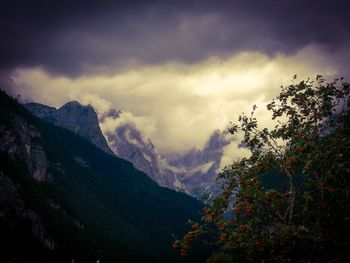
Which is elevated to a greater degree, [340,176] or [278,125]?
[278,125]

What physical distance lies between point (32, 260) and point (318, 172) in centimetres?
16842

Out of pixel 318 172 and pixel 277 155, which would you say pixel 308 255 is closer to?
pixel 318 172

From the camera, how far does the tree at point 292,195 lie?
1262 centimetres

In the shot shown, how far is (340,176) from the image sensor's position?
13.4 meters

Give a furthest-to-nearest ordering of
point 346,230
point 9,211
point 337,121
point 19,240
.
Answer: point 9,211 < point 19,240 < point 337,121 < point 346,230

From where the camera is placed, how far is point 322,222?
1357 centimetres

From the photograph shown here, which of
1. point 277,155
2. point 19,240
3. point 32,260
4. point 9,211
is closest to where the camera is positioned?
point 277,155

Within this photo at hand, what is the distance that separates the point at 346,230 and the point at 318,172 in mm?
3010

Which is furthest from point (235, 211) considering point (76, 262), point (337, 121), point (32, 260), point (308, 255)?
point (76, 262)

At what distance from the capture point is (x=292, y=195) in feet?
49.6

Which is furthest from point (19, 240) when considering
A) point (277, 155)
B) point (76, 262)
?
point (277, 155)

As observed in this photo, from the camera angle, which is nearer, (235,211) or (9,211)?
(235,211)

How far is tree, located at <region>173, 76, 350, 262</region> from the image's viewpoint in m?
12.6

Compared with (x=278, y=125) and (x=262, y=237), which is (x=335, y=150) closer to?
(x=278, y=125)
